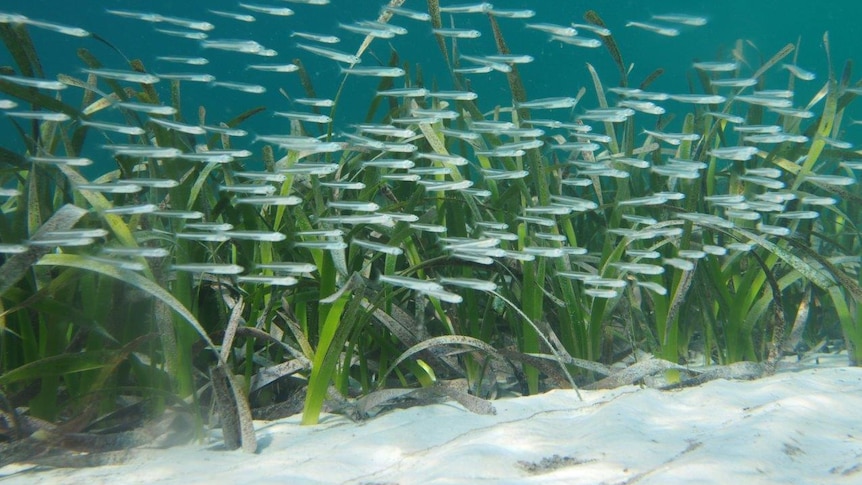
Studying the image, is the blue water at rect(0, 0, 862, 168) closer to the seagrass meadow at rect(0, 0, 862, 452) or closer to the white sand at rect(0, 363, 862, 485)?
the seagrass meadow at rect(0, 0, 862, 452)

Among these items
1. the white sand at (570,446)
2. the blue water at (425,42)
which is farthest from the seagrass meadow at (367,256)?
the blue water at (425,42)

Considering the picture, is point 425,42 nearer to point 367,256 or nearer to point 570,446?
point 367,256

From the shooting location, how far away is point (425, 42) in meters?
56.4

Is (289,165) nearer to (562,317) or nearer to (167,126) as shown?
(167,126)

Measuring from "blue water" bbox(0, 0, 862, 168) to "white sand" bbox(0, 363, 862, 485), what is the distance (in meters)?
42.3

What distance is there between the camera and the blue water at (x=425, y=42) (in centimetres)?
5062

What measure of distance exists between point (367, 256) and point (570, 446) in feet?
6.65

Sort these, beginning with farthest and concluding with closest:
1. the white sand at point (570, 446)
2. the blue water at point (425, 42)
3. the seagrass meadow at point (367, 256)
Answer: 1. the blue water at point (425, 42)
2. the seagrass meadow at point (367, 256)
3. the white sand at point (570, 446)

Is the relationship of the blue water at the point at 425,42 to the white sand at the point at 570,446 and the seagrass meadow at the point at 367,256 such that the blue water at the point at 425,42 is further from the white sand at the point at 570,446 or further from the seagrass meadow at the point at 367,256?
the white sand at the point at 570,446

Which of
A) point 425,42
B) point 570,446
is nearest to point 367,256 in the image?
point 570,446

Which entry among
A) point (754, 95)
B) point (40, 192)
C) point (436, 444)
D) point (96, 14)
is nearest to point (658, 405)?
point (436, 444)

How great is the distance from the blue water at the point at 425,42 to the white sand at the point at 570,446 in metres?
42.3

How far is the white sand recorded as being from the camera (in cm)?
198

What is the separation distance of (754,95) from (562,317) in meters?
2.45
